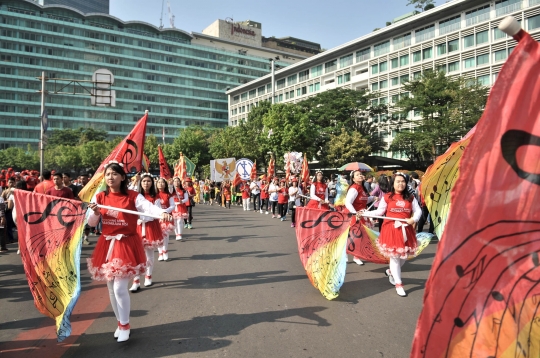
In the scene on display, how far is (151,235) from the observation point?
7.00 m

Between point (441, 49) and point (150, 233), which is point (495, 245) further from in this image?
point (441, 49)

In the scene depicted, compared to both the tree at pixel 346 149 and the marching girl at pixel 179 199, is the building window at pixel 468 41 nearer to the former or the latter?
the tree at pixel 346 149

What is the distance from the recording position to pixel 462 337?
2.19m

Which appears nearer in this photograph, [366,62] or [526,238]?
[526,238]

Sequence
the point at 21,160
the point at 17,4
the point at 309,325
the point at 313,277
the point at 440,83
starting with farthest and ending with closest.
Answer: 1. the point at 17,4
2. the point at 21,160
3. the point at 440,83
4. the point at 313,277
5. the point at 309,325

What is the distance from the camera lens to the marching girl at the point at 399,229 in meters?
6.02

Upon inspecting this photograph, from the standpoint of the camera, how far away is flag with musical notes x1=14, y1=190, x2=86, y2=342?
4.25 metres

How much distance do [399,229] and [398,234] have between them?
8 centimetres

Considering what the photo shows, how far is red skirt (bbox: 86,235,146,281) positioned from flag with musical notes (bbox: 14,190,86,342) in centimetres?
19

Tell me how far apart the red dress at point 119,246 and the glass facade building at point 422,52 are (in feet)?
123

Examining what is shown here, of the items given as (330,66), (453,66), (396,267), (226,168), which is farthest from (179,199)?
(330,66)

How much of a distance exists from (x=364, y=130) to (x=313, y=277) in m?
42.3

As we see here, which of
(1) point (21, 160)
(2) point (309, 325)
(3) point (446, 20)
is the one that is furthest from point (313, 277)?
(1) point (21, 160)

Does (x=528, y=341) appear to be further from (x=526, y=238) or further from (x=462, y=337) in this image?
(x=526, y=238)
